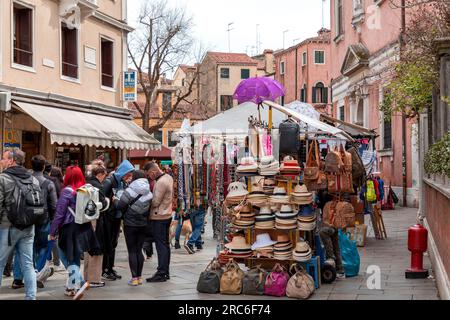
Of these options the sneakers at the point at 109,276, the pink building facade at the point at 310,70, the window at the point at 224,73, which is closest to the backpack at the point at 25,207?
the sneakers at the point at 109,276

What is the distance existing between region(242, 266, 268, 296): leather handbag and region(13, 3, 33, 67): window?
400 inches

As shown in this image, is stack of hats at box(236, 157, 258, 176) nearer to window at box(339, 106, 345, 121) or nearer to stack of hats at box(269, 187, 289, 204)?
stack of hats at box(269, 187, 289, 204)

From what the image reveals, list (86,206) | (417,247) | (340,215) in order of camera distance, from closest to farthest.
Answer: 1. (86,206)
2. (340,215)
3. (417,247)

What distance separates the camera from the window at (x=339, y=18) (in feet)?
111

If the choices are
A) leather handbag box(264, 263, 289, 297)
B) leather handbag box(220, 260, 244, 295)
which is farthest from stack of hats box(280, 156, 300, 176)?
leather handbag box(220, 260, 244, 295)

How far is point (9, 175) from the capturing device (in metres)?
7.63

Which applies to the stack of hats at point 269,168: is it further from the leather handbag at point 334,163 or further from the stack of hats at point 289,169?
the leather handbag at point 334,163

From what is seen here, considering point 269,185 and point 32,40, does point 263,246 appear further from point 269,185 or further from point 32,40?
point 32,40

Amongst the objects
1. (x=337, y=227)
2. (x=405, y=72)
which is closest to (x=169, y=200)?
(x=337, y=227)

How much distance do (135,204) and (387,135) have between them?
61.1ft

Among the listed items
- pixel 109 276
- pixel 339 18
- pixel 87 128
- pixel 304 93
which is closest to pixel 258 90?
pixel 109 276

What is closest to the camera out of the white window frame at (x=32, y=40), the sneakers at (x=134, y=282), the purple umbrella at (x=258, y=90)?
the sneakers at (x=134, y=282)

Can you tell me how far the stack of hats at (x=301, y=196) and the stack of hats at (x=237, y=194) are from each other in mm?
761

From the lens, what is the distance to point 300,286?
27.6 ft
